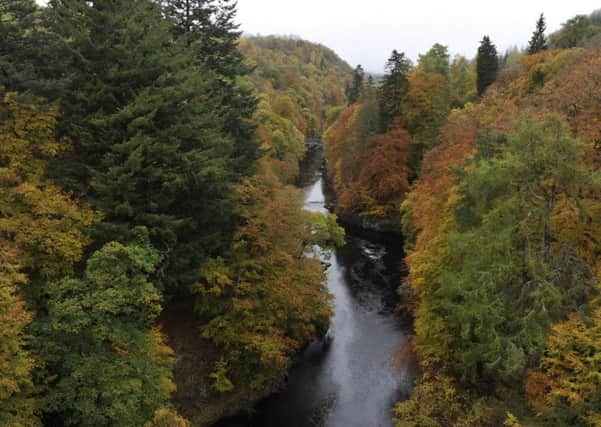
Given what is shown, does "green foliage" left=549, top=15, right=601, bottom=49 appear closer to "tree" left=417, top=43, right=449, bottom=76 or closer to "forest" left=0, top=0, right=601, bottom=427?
"tree" left=417, top=43, right=449, bottom=76

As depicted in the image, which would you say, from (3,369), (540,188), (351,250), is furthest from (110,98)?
(351,250)

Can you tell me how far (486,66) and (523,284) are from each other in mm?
44965

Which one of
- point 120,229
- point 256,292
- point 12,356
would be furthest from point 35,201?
point 256,292

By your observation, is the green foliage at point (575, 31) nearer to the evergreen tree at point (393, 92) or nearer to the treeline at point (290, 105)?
the evergreen tree at point (393, 92)

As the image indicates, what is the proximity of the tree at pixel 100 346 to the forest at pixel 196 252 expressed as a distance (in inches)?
2.7

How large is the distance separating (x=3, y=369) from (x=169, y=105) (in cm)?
1128

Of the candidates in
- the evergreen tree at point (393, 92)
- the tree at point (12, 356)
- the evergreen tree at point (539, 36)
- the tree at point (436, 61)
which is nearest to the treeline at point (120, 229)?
the tree at point (12, 356)

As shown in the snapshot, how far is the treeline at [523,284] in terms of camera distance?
45.1ft

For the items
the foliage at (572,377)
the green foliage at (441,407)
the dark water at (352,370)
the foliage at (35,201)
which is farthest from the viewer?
the dark water at (352,370)

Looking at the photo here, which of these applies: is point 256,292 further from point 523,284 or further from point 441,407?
point 523,284

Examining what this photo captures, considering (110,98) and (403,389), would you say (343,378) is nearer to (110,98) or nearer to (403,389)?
(403,389)

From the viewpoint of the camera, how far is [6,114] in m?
17.3

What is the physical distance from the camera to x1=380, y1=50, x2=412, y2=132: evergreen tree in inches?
1994

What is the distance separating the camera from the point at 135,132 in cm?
1820
